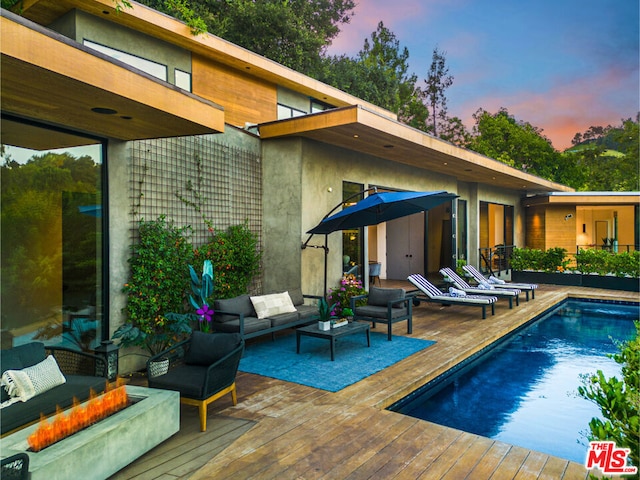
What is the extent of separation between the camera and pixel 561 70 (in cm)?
2561

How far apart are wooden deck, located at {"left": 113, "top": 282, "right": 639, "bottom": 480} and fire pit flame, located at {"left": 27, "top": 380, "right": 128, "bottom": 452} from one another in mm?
466

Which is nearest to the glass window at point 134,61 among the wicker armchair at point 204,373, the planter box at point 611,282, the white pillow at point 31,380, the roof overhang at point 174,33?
the roof overhang at point 174,33

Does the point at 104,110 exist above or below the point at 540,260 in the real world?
above

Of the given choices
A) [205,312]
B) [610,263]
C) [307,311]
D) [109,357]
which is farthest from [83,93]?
[610,263]

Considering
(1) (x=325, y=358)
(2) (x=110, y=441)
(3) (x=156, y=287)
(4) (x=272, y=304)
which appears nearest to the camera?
(2) (x=110, y=441)

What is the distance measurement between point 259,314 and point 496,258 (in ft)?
41.5

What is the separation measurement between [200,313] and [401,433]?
3417 millimetres

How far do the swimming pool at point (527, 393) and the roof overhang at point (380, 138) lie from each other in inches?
163

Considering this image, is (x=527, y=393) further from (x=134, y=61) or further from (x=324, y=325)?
(x=134, y=61)

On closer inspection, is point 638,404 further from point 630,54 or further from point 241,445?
point 630,54

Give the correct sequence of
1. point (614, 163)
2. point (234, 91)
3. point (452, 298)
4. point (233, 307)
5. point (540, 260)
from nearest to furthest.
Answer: point (233, 307)
point (452, 298)
point (234, 91)
point (540, 260)
point (614, 163)

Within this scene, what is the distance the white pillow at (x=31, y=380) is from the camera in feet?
12.2

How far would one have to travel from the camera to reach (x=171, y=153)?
6.69m

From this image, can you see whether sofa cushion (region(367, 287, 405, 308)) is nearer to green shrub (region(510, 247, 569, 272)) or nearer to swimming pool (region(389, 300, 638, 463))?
swimming pool (region(389, 300, 638, 463))
